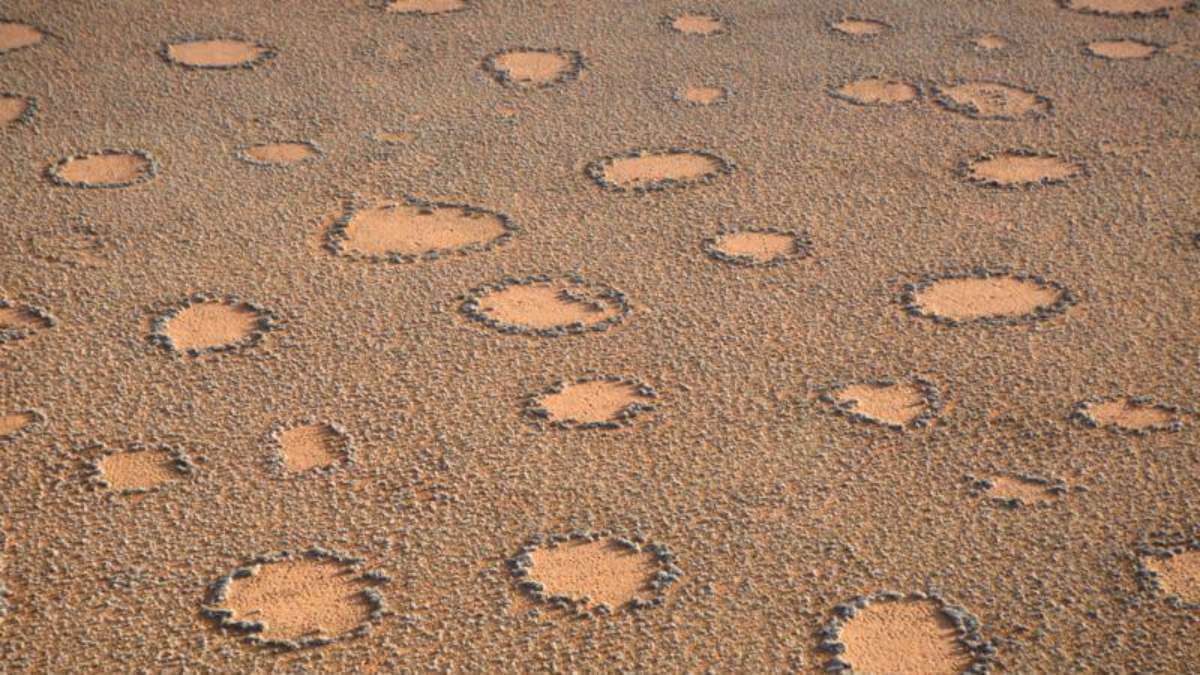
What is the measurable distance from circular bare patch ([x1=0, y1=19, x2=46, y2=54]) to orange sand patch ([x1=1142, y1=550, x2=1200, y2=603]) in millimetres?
4838

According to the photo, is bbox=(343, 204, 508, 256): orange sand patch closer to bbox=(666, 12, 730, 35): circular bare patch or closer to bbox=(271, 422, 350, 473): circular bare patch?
bbox=(271, 422, 350, 473): circular bare patch

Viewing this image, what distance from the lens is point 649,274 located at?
4305 mm

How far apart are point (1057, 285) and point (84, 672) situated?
10.0ft

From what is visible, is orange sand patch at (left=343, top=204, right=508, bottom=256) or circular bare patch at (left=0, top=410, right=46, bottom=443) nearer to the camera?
circular bare patch at (left=0, top=410, right=46, bottom=443)

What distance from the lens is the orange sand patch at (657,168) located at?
16.0ft

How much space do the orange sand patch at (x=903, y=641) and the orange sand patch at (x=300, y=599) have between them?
3.46 ft

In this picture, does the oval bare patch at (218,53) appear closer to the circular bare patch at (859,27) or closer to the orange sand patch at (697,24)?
the orange sand patch at (697,24)

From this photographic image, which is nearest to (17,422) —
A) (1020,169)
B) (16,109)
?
(16,109)

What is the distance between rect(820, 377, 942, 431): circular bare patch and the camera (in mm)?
3635

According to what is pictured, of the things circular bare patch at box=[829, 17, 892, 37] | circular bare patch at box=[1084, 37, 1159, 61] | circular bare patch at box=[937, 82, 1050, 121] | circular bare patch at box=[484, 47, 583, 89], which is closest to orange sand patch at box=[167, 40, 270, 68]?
circular bare patch at box=[484, 47, 583, 89]

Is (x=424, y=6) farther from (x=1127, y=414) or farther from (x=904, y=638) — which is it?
(x=904, y=638)

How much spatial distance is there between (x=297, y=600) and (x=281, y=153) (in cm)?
242

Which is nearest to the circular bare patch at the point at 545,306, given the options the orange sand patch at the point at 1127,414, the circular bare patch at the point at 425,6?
the orange sand patch at the point at 1127,414

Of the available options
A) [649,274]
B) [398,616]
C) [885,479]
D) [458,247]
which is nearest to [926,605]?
[885,479]
